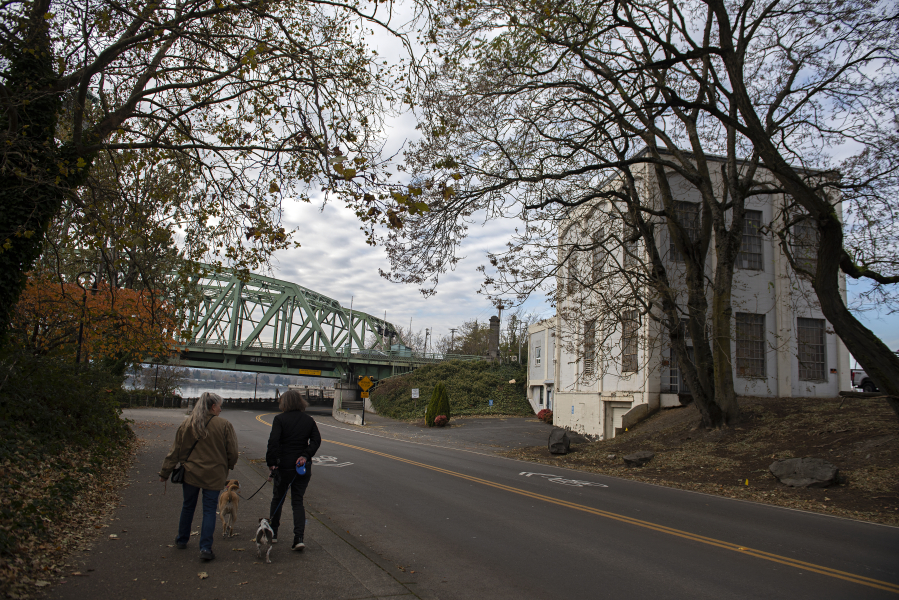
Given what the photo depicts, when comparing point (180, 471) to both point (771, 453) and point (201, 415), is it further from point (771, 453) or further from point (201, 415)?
point (771, 453)

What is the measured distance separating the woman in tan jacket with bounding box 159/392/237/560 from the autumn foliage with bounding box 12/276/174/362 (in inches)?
295

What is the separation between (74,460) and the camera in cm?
976

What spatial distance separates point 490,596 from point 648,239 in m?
12.9

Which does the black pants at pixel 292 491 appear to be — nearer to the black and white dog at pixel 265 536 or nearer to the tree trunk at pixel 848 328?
the black and white dog at pixel 265 536

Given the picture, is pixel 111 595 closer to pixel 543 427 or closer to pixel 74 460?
pixel 74 460

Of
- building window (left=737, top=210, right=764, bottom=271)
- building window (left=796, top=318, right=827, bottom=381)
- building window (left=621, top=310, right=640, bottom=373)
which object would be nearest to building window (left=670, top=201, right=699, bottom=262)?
building window (left=737, top=210, right=764, bottom=271)

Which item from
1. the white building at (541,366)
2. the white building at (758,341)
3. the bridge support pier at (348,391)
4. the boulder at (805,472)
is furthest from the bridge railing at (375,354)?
the boulder at (805,472)

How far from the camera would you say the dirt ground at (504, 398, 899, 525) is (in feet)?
35.0

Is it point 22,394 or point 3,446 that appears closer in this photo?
point 3,446

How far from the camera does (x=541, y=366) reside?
39.5 metres

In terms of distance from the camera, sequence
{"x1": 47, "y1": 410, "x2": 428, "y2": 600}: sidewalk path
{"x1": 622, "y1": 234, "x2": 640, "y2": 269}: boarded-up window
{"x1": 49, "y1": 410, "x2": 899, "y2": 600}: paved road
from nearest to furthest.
→ {"x1": 47, "y1": 410, "x2": 428, "y2": 600}: sidewalk path, {"x1": 49, "y1": 410, "x2": 899, "y2": 600}: paved road, {"x1": 622, "y1": 234, "x2": 640, "y2": 269}: boarded-up window

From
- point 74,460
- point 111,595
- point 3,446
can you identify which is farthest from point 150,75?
point 111,595

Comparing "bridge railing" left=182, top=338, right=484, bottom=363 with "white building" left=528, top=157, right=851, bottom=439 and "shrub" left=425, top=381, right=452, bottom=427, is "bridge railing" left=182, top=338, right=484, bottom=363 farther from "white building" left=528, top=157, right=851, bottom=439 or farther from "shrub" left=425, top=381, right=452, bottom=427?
"white building" left=528, top=157, right=851, bottom=439

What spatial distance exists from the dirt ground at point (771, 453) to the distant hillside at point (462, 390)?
75.0ft
